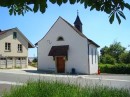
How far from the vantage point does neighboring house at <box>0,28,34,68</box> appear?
47.8m

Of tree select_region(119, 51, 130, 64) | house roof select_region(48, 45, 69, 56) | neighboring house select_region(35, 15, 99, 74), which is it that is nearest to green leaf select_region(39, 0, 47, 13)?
neighboring house select_region(35, 15, 99, 74)

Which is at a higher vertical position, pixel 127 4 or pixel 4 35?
pixel 4 35

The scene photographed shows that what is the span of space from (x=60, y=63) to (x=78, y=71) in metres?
2.64

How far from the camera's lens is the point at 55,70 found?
38.0 meters

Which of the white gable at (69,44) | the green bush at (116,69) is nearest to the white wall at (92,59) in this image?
the white gable at (69,44)

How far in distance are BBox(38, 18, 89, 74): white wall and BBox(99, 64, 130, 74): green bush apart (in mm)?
7417

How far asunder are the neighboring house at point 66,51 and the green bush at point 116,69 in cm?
392

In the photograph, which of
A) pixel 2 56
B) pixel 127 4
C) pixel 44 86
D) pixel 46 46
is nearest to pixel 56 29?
pixel 46 46

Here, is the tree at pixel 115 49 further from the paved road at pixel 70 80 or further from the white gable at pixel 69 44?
the paved road at pixel 70 80

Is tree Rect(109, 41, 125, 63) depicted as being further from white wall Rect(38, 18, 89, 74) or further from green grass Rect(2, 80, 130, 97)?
green grass Rect(2, 80, 130, 97)

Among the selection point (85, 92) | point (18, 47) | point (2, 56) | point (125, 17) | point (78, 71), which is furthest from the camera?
point (18, 47)

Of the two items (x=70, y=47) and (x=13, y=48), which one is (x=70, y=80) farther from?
(x=13, y=48)

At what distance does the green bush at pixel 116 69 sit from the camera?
1626 inches

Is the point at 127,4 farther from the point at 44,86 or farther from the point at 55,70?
the point at 55,70
